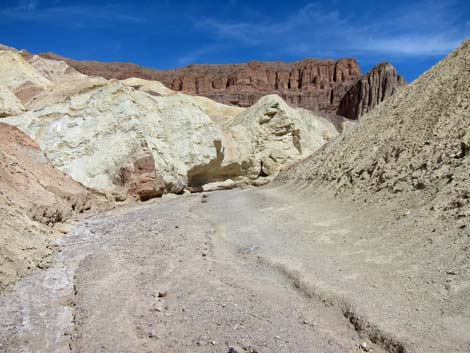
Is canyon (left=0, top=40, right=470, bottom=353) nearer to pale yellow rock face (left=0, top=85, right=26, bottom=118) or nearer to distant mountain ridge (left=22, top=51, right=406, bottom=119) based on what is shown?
pale yellow rock face (left=0, top=85, right=26, bottom=118)

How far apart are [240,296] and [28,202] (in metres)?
5.08

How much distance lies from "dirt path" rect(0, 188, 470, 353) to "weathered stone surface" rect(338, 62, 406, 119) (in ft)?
235

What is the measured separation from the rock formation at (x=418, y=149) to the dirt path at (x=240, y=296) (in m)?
1.09

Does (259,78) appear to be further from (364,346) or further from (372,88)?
(364,346)

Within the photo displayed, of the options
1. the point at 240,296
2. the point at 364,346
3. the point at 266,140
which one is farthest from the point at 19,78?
the point at 364,346

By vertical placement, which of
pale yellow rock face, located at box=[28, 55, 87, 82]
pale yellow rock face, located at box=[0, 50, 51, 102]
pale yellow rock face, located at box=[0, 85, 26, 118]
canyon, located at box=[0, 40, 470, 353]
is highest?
pale yellow rock face, located at box=[28, 55, 87, 82]

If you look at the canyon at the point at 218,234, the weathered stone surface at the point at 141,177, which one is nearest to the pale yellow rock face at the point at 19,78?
the canyon at the point at 218,234

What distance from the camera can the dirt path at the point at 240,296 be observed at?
4.52 metres

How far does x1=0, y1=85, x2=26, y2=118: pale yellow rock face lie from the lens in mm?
14773

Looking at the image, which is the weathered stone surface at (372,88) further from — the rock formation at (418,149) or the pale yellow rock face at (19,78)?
the rock formation at (418,149)

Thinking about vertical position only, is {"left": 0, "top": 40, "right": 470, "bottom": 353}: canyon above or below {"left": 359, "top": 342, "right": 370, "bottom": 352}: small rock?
above

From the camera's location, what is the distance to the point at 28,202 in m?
8.59

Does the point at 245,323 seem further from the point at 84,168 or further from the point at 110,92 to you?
the point at 110,92

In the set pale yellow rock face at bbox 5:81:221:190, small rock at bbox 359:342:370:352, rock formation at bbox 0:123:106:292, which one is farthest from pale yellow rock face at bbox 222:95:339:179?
small rock at bbox 359:342:370:352
